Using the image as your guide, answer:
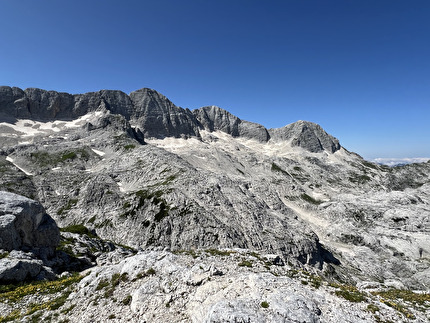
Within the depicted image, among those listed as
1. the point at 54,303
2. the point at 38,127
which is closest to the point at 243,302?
the point at 54,303

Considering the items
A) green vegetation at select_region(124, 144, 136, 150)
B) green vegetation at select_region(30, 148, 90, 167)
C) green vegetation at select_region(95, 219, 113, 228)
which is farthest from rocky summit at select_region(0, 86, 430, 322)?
green vegetation at select_region(124, 144, 136, 150)

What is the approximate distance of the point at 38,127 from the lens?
197125mm

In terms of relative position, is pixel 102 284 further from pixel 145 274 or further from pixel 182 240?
pixel 182 240

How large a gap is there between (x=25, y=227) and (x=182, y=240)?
45.7 metres

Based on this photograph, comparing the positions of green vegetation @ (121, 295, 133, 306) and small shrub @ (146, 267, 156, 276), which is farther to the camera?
small shrub @ (146, 267, 156, 276)

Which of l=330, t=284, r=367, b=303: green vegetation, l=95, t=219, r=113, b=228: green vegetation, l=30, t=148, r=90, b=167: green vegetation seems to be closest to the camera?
l=330, t=284, r=367, b=303: green vegetation

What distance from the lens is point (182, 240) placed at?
7256 cm

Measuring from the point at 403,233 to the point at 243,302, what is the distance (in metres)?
124

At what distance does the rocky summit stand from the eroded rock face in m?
0.18

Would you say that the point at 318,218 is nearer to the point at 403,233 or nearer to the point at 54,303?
the point at 403,233

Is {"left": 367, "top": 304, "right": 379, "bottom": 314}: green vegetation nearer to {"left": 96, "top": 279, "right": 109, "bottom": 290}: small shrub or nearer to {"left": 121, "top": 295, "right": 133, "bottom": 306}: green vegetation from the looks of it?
{"left": 121, "top": 295, "right": 133, "bottom": 306}: green vegetation

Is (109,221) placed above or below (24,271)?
below

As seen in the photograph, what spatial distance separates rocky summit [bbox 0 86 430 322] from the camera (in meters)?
17.1

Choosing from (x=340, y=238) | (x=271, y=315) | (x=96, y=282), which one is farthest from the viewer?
(x=340, y=238)
